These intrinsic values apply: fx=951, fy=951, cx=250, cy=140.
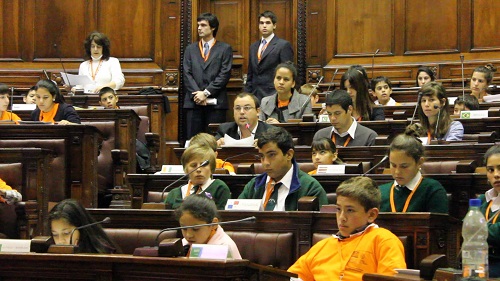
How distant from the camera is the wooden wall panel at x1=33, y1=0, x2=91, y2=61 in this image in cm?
1188

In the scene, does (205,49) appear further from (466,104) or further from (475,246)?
(475,246)

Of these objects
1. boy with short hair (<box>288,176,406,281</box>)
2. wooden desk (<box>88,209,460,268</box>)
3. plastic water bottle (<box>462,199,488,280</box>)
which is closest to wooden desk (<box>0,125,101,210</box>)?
wooden desk (<box>88,209,460,268</box>)

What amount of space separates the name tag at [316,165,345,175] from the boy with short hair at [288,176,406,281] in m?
1.44

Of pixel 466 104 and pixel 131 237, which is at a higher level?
pixel 466 104

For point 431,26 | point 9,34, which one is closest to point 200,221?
point 431,26

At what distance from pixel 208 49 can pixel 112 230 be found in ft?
19.2

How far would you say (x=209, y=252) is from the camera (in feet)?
12.3

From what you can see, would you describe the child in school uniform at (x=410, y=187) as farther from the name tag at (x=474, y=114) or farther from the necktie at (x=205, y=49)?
the necktie at (x=205, y=49)

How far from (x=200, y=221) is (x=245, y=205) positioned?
767 mm

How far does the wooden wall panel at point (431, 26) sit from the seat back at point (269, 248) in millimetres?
6928

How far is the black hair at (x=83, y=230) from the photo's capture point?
462 centimetres

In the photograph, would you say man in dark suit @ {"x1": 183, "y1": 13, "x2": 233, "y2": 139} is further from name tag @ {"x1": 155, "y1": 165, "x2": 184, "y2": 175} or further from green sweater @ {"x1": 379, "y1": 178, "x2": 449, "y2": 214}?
green sweater @ {"x1": 379, "y1": 178, "x2": 449, "y2": 214}

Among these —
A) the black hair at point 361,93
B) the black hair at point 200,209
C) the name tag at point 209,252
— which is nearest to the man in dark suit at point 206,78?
the black hair at point 361,93

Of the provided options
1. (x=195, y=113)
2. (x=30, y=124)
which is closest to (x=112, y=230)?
(x=30, y=124)
